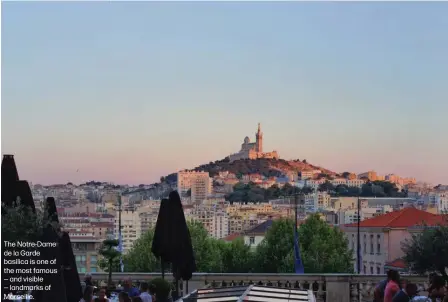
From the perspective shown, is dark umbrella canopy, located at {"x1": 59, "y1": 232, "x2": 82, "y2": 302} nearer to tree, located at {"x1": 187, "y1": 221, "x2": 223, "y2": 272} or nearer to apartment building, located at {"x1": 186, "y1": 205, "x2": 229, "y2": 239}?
tree, located at {"x1": 187, "y1": 221, "x2": 223, "y2": 272}

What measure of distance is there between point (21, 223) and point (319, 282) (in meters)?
6.79

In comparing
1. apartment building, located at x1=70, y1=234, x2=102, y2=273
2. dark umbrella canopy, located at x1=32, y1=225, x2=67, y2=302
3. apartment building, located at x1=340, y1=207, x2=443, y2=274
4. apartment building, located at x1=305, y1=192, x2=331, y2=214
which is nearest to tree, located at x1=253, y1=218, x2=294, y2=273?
apartment building, located at x1=340, y1=207, x2=443, y2=274

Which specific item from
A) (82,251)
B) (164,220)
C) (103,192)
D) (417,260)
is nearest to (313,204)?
(103,192)

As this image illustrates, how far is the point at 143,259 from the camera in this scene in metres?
58.4

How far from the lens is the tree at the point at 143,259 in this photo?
185 ft

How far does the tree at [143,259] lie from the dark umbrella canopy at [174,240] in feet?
132

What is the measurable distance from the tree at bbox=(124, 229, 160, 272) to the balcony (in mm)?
38556

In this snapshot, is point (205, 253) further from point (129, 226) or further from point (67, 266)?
point (129, 226)

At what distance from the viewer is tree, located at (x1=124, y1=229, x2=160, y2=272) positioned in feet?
185

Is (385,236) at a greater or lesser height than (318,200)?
lesser

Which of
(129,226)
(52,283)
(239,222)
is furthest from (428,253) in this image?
(239,222)

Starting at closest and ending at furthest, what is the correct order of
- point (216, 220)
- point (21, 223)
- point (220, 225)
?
point (21, 223) < point (216, 220) < point (220, 225)

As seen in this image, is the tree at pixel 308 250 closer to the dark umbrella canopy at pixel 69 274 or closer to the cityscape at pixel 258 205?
the cityscape at pixel 258 205

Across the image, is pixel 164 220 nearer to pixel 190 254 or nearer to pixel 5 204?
Result: pixel 190 254
